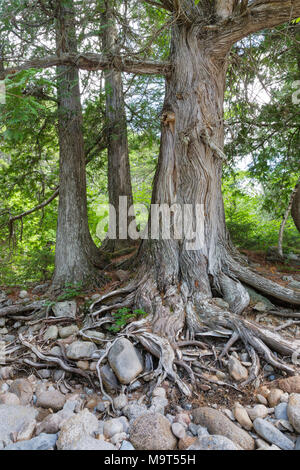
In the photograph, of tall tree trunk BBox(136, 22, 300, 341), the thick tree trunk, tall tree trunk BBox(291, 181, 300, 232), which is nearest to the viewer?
tall tree trunk BBox(136, 22, 300, 341)

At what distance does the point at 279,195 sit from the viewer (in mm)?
5770

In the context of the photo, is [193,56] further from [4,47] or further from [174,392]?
[174,392]

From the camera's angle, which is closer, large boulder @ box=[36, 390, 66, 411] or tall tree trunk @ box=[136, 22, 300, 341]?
large boulder @ box=[36, 390, 66, 411]

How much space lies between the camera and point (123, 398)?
2.76 m

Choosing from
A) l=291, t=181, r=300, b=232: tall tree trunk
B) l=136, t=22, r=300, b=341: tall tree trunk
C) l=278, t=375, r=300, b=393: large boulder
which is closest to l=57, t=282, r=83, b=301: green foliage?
l=136, t=22, r=300, b=341: tall tree trunk

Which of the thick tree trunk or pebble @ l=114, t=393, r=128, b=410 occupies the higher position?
the thick tree trunk

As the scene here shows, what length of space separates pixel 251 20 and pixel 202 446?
16.0ft

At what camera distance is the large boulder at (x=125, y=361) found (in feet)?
9.72

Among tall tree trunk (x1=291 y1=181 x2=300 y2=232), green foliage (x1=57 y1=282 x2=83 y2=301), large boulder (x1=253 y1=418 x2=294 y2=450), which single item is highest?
tall tree trunk (x1=291 y1=181 x2=300 y2=232)

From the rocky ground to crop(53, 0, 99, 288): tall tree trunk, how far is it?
103cm

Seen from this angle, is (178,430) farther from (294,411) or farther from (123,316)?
(123,316)

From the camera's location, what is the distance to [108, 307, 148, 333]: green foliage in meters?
3.66

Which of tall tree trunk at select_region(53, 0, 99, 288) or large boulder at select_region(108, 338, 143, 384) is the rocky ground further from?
tall tree trunk at select_region(53, 0, 99, 288)

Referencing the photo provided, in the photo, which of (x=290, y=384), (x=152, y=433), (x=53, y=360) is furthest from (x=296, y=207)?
(x=53, y=360)
